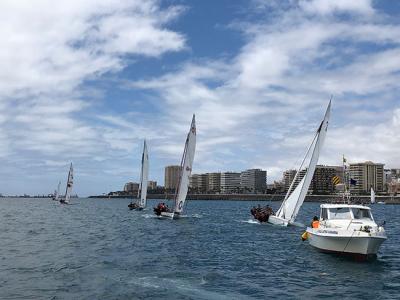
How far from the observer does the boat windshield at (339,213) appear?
3825 cm

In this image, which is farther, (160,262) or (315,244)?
(315,244)

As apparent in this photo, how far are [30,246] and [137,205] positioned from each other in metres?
78.6

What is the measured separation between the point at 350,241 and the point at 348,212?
3734 mm

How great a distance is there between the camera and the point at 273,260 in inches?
1430

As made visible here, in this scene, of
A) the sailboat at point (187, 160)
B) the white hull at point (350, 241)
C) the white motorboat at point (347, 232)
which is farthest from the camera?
the sailboat at point (187, 160)

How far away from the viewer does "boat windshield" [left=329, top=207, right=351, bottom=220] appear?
38250 millimetres

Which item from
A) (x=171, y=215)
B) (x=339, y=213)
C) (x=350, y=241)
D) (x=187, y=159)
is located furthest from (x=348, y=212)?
(x=171, y=215)

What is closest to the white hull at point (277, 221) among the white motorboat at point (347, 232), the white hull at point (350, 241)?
the white motorboat at point (347, 232)

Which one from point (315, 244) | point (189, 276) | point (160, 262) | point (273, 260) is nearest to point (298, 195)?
point (315, 244)

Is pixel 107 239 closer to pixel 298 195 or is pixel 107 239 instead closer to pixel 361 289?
pixel 298 195

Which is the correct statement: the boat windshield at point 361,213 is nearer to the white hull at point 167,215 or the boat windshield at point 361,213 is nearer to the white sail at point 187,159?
the white sail at point 187,159

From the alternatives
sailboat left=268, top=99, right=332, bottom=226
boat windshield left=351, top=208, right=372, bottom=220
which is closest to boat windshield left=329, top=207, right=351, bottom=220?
boat windshield left=351, top=208, right=372, bottom=220

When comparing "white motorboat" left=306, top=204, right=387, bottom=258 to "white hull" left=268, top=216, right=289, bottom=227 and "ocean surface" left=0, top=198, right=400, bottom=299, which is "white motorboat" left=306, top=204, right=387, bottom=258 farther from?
"white hull" left=268, top=216, right=289, bottom=227

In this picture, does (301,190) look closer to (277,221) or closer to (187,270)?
(277,221)
